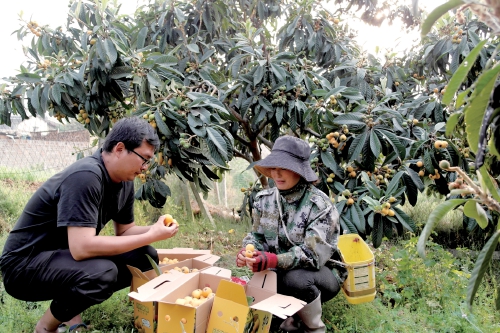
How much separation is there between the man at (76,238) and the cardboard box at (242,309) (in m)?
0.37

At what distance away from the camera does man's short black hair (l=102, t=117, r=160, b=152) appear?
1.74 metres

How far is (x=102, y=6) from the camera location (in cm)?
243

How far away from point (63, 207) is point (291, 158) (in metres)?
1.02

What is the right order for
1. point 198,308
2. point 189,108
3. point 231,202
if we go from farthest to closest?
point 231,202 < point 189,108 < point 198,308

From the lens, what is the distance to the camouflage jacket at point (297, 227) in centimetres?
189

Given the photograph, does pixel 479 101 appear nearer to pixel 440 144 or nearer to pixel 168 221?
pixel 168 221

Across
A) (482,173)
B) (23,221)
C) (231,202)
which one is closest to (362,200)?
(482,173)

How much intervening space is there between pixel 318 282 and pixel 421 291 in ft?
3.11

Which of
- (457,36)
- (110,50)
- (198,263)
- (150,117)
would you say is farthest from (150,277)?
(457,36)

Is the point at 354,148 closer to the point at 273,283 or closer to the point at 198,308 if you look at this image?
the point at 273,283

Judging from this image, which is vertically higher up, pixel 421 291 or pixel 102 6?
pixel 102 6

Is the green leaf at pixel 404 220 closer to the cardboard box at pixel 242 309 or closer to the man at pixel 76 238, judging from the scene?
the cardboard box at pixel 242 309

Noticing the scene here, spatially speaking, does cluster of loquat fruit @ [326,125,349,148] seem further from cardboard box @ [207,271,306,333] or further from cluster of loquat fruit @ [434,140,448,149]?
cardboard box @ [207,271,306,333]

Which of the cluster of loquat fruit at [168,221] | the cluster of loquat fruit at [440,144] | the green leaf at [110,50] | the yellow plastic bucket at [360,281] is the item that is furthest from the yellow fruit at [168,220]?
the cluster of loquat fruit at [440,144]
